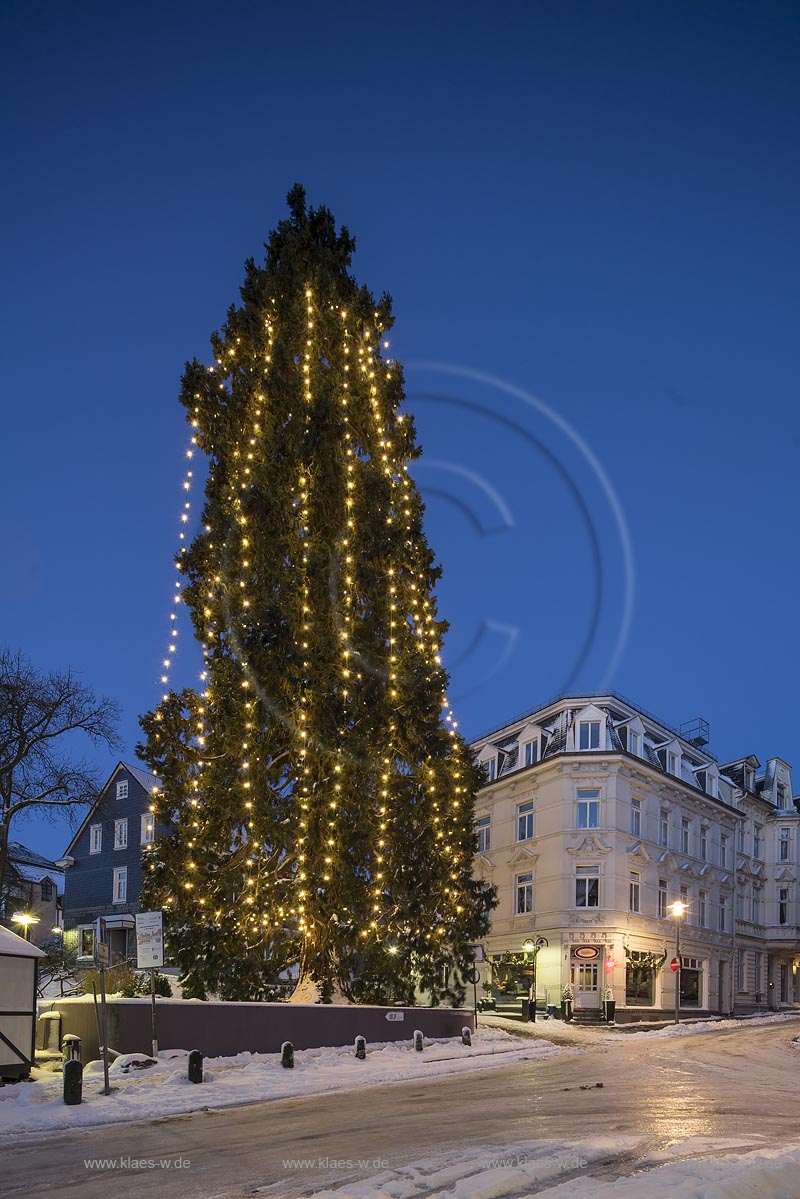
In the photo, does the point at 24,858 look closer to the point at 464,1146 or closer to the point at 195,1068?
the point at 195,1068

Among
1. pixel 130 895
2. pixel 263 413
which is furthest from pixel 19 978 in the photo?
pixel 130 895

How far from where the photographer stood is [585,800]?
47312 mm

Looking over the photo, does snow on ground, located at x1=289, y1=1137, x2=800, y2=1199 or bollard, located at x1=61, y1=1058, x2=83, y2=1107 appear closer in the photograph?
snow on ground, located at x1=289, y1=1137, x2=800, y2=1199

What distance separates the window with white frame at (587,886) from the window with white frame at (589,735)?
5.74m

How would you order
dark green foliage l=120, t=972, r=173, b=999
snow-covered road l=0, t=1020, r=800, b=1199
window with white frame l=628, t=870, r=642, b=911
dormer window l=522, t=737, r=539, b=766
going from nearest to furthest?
1. snow-covered road l=0, t=1020, r=800, b=1199
2. dark green foliage l=120, t=972, r=173, b=999
3. window with white frame l=628, t=870, r=642, b=911
4. dormer window l=522, t=737, r=539, b=766

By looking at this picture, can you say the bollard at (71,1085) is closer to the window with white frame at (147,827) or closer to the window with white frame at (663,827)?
the window with white frame at (147,827)

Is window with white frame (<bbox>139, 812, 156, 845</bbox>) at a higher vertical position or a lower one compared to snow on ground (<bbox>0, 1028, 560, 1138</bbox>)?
higher

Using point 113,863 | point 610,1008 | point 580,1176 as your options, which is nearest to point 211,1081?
point 580,1176

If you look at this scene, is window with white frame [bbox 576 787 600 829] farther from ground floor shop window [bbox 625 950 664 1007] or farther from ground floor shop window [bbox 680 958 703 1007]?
ground floor shop window [bbox 680 958 703 1007]

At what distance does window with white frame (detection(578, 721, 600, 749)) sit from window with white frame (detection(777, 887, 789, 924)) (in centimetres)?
2621

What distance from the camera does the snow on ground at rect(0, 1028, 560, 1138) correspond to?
49.6ft

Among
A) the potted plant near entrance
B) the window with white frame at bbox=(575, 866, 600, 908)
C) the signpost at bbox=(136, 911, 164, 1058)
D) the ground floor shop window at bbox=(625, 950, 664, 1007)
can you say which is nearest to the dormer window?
the window with white frame at bbox=(575, 866, 600, 908)

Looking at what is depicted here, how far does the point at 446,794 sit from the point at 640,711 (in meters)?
27.4

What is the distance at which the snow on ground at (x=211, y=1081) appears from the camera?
1513 cm
